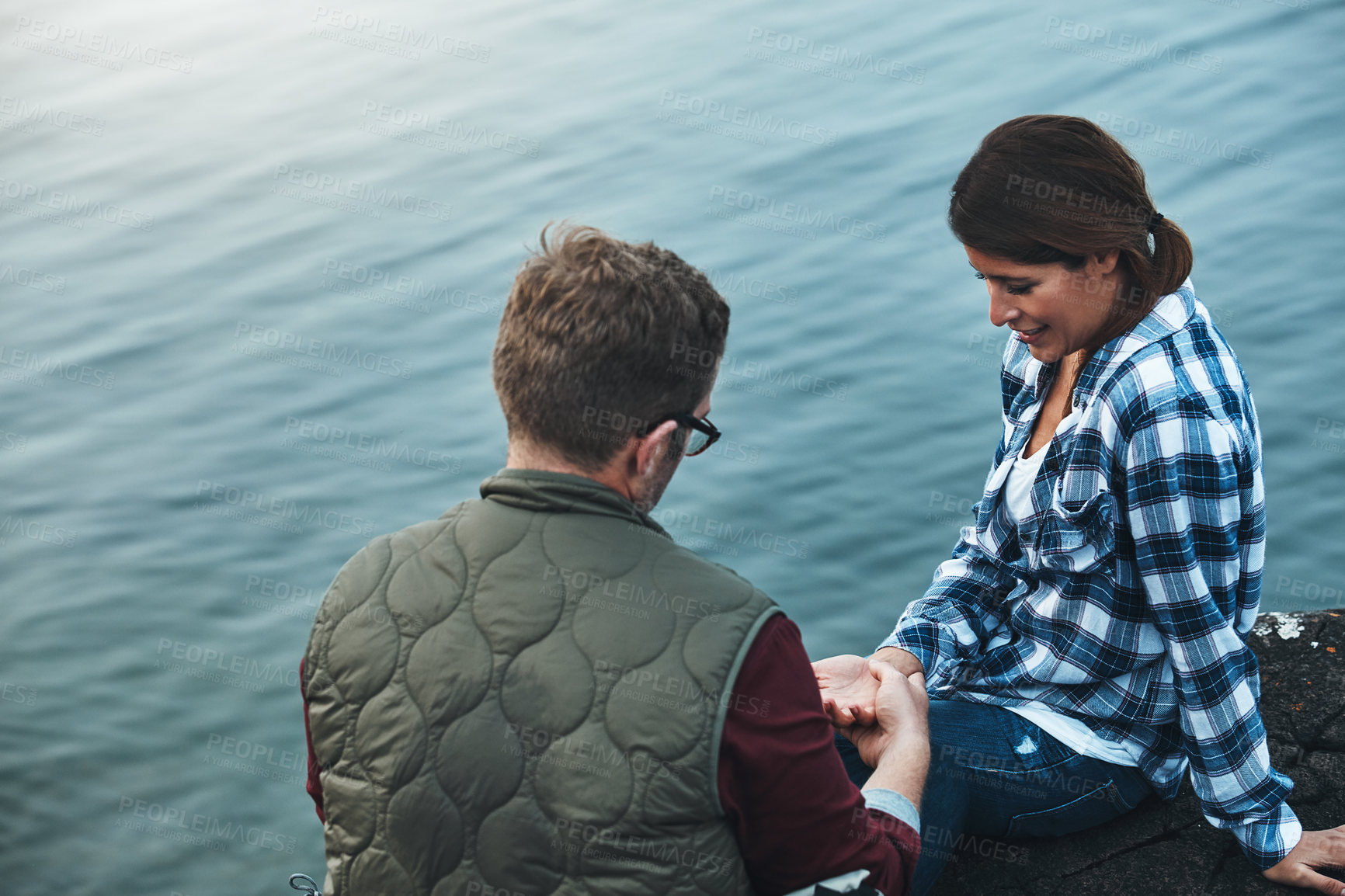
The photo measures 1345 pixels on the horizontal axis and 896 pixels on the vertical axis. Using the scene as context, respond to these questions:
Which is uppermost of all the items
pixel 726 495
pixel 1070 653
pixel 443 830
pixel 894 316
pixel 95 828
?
pixel 443 830

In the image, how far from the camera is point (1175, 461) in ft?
6.51

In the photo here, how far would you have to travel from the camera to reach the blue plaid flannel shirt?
201 cm

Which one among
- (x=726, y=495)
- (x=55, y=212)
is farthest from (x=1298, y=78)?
(x=55, y=212)

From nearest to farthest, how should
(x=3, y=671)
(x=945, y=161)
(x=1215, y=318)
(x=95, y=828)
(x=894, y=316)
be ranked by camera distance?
(x=95, y=828) < (x=3, y=671) < (x=1215, y=318) < (x=894, y=316) < (x=945, y=161)

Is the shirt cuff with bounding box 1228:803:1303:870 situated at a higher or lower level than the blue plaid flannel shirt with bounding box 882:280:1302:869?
lower

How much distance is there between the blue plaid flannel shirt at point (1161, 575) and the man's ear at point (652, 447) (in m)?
0.89

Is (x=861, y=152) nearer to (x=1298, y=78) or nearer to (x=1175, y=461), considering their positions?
(x=1298, y=78)

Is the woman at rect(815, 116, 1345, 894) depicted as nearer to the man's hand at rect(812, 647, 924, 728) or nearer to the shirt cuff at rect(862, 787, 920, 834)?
the man's hand at rect(812, 647, 924, 728)

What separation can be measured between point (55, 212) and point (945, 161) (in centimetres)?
650

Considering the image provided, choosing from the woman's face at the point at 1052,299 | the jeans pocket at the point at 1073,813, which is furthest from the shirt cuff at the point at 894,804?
the woman's face at the point at 1052,299

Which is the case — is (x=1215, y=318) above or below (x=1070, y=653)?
below

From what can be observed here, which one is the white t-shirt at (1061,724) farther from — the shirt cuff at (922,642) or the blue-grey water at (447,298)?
the blue-grey water at (447,298)

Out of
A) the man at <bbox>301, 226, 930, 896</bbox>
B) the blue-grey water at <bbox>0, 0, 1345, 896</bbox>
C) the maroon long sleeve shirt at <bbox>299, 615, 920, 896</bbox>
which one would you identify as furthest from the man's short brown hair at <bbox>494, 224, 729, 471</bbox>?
the blue-grey water at <bbox>0, 0, 1345, 896</bbox>

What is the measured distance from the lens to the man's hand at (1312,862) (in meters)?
2.13
